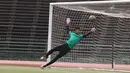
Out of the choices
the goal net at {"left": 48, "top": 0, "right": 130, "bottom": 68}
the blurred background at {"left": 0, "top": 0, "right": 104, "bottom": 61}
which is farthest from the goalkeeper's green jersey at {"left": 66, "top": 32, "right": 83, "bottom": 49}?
the blurred background at {"left": 0, "top": 0, "right": 104, "bottom": 61}

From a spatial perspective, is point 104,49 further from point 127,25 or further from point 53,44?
point 53,44

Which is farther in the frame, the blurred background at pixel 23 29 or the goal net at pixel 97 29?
the blurred background at pixel 23 29

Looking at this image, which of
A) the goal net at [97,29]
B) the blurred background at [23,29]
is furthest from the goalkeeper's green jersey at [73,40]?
the blurred background at [23,29]

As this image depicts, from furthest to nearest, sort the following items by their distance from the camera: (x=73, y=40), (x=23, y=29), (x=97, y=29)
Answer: (x=23, y=29)
(x=97, y=29)
(x=73, y=40)

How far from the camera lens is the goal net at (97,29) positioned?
15.3 meters

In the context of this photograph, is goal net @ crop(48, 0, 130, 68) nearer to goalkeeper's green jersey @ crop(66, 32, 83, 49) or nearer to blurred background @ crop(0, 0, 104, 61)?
goalkeeper's green jersey @ crop(66, 32, 83, 49)

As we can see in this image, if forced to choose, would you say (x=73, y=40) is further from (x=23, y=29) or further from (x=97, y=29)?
(x=23, y=29)

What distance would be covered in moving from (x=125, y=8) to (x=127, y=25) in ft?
7.04

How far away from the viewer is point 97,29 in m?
17.1

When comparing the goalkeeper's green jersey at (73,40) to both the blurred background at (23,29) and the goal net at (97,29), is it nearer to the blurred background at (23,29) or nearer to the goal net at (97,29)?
the goal net at (97,29)

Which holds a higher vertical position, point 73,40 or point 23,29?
point 23,29

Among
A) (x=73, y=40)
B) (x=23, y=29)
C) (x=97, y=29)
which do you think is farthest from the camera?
(x=23, y=29)

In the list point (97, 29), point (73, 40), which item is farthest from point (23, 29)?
point (73, 40)

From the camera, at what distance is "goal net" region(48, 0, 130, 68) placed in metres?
15.3
